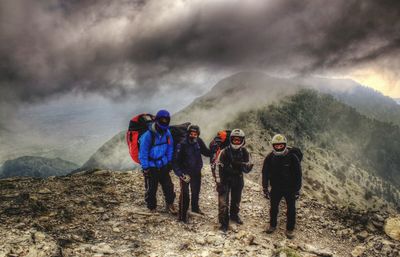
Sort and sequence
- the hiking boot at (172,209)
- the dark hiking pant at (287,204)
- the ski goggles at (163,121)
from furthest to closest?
the hiking boot at (172,209) → the dark hiking pant at (287,204) → the ski goggles at (163,121)

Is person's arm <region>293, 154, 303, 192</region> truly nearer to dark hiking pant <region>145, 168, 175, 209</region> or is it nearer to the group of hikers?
the group of hikers

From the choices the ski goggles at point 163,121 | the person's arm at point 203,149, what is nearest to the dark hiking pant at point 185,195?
the person's arm at point 203,149

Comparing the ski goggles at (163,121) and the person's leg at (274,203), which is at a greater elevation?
the ski goggles at (163,121)

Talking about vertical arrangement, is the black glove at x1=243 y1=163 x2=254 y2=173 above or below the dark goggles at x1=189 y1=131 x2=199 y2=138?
below

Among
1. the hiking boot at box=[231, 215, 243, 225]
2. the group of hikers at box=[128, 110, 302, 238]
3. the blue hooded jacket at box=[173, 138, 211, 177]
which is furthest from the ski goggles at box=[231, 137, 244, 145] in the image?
Result: the hiking boot at box=[231, 215, 243, 225]

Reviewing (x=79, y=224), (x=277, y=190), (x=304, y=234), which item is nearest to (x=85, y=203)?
(x=79, y=224)

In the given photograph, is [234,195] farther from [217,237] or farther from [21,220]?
[21,220]

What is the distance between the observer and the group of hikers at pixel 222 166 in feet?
28.1

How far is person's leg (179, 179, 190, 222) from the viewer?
897 cm

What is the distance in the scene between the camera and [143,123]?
30.5 feet

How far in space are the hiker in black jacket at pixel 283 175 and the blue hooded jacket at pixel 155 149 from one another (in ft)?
9.68

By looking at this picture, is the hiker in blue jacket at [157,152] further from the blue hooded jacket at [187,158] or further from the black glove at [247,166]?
the black glove at [247,166]

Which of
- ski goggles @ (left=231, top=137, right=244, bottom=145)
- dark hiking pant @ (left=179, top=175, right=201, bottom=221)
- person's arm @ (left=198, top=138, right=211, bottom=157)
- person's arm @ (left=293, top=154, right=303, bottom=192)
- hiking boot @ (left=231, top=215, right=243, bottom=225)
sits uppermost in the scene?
ski goggles @ (left=231, top=137, right=244, bottom=145)

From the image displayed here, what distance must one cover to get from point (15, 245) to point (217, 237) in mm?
4975
